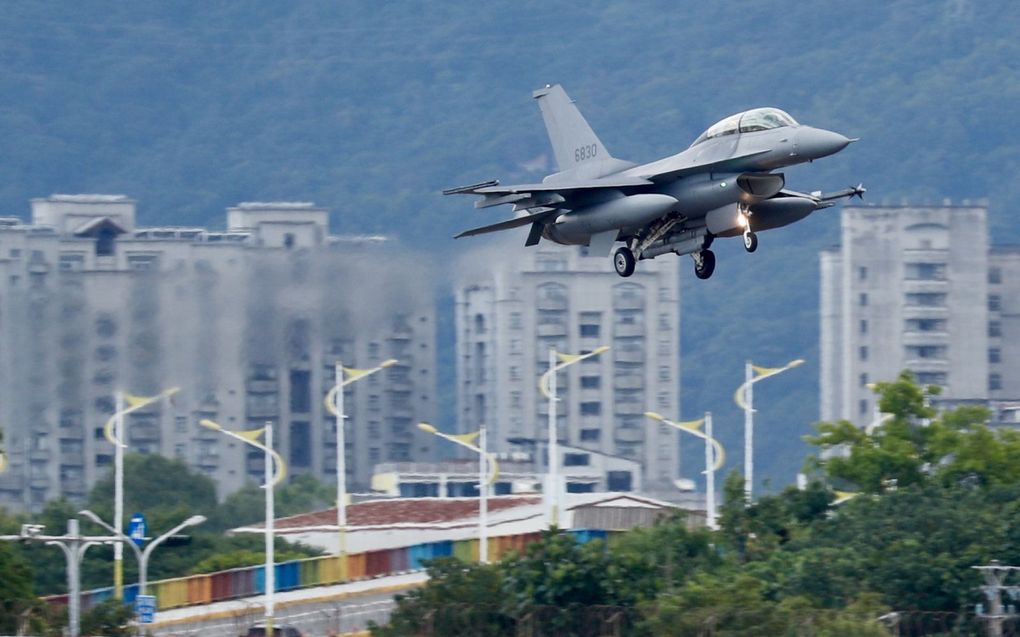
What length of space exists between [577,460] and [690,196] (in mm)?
77526

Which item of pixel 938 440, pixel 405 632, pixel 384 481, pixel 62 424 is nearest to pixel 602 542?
pixel 405 632

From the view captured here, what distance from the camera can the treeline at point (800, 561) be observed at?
139ft

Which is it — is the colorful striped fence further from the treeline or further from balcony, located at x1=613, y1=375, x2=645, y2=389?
balcony, located at x1=613, y1=375, x2=645, y2=389

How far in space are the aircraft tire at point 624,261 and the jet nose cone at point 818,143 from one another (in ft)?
15.5

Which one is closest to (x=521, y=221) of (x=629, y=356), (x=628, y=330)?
(x=628, y=330)

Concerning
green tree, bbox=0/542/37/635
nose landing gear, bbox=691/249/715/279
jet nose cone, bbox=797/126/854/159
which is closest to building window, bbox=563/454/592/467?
green tree, bbox=0/542/37/635

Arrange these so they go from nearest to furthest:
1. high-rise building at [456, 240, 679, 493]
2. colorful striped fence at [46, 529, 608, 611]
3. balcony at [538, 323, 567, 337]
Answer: colorful striped fence at [46, 529, 608, 611]
balcony at [538, 323, 567, 337]
high-rise building at [456, 240, 679, 493]

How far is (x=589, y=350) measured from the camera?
12144 centimetres

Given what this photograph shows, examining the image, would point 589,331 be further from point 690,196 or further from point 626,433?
point 690,196

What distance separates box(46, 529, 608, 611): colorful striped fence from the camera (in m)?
56.0

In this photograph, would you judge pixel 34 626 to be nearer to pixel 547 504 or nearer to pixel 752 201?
pixel 752 201

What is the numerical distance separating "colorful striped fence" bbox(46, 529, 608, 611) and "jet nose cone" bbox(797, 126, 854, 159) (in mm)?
23273

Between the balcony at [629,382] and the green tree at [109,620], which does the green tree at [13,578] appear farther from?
the balcony at [629,382]

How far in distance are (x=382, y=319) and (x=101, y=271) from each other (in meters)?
11.2
